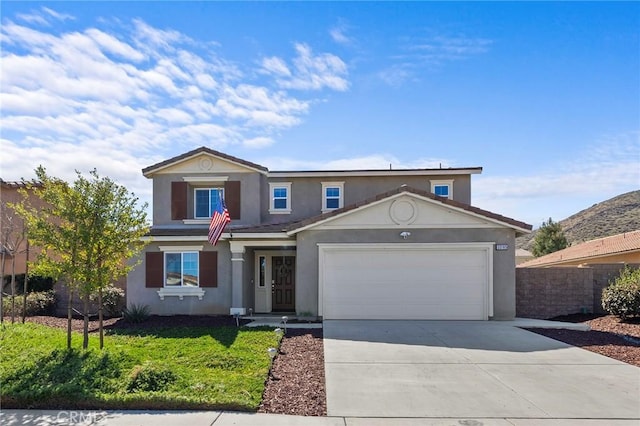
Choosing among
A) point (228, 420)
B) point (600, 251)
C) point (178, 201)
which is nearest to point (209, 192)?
point (178, 201)

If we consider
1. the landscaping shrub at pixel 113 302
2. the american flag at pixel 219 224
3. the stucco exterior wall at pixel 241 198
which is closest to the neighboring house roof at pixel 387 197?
the american flag at pixel 219 224

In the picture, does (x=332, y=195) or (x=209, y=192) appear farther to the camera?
(x=332, y=195)

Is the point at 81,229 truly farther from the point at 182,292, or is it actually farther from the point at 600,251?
the point at 600,251

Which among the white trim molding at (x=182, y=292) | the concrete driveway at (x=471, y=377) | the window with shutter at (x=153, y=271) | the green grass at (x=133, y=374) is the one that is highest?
the window with shutter at (x=153, y=271)

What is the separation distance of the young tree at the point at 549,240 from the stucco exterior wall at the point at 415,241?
26.0 m

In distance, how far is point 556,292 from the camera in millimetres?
16094

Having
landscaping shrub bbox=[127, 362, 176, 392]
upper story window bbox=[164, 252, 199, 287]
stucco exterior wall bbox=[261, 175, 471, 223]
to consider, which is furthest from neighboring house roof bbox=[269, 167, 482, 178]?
landscaping shrub bbox=[127, 362, 176, 392]

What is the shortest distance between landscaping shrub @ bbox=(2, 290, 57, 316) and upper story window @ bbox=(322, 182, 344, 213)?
1088 centimetres

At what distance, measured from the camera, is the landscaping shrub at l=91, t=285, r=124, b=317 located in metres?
16.7

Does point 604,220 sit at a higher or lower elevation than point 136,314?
higher

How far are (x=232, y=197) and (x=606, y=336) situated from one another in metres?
12.7

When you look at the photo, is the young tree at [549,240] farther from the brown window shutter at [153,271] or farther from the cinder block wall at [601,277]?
the brown window shutter at [153,271]

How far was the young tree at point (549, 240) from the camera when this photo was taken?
37.7m

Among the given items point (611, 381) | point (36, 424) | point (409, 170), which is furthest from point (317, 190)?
point (36, 424)
